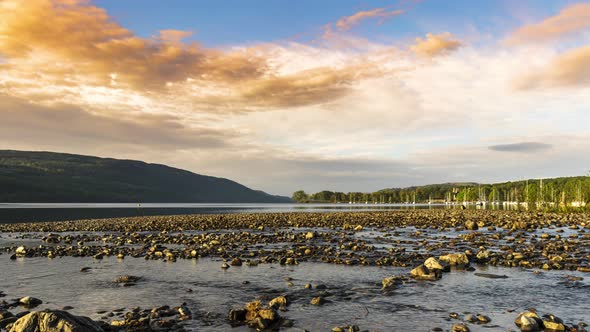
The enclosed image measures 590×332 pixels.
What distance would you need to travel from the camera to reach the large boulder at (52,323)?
38.7 ft

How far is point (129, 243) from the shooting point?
40406 millimetres

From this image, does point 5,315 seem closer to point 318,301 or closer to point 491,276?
point 318,301

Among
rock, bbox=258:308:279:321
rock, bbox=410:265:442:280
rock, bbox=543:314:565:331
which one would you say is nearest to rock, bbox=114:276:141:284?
rock, bbox=258:308:279:321

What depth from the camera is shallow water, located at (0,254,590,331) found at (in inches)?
584

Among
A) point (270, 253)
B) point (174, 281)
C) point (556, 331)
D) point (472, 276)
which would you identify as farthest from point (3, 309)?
point (472, 276)

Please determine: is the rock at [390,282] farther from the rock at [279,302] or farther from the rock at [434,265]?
the rock at [279,302]

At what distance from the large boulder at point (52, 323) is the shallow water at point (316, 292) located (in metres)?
3.44

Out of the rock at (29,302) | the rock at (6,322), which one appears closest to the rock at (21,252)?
the rock at (29,302)

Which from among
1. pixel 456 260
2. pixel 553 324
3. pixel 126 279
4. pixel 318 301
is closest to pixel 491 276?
pixel 456 260

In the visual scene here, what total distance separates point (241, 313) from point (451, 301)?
30.1 ft

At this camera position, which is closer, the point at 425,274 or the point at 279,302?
the point at 279,302

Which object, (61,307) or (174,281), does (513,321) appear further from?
(61,307)

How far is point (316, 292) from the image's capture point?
61.4 ft

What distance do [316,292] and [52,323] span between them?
10959 millimetres
